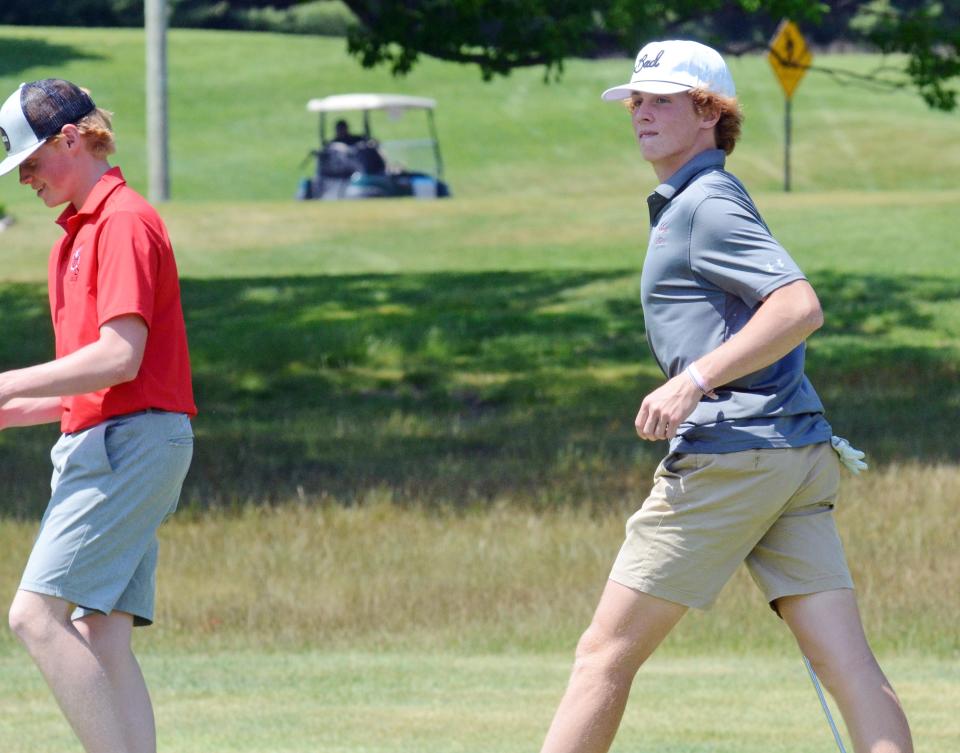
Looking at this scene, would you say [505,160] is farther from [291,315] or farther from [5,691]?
[5,691]

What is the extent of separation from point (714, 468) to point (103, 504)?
1.40 meters

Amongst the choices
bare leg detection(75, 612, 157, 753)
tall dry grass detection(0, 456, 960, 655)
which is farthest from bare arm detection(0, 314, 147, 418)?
tall dry grass detection(0, 456, 960, 655)

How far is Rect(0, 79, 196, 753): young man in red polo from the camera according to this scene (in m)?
4.46

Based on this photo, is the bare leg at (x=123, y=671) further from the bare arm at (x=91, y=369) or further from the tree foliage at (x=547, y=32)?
the tree foliage at (x=547, y=32)

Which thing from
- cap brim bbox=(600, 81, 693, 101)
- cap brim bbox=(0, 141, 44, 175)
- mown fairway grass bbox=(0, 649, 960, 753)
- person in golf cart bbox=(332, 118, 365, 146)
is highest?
cap brim bbox=(600, 81, 693, 101)

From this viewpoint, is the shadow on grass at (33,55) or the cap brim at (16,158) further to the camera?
the shadow on grass at (33,55)

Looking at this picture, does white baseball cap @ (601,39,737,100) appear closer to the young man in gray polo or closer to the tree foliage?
the young man in gray polo

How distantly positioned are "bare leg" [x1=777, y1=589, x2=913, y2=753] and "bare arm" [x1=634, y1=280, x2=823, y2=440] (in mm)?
581

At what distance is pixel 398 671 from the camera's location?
769 cm

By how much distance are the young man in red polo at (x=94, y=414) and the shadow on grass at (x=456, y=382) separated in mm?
6226

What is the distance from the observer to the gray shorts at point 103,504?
4.48 meters

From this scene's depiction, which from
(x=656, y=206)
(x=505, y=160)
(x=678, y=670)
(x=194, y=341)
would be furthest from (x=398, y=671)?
(x=505, y=160)

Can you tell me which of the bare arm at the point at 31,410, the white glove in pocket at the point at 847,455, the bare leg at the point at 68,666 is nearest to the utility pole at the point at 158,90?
the bare arm at the point at 31,410

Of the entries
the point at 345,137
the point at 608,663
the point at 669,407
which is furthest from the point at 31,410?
the point at 345,137
